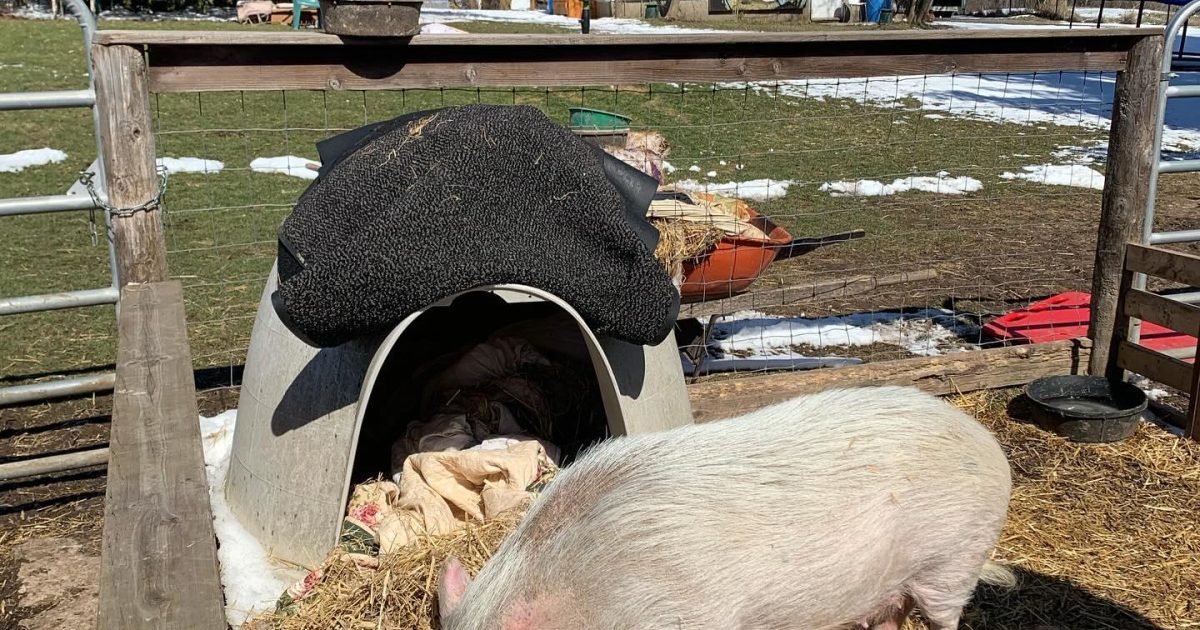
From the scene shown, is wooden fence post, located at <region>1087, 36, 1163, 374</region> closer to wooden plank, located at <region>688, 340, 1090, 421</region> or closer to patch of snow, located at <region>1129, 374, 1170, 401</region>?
wooden plank, located at <region>688, 340, 1090, 421</region>

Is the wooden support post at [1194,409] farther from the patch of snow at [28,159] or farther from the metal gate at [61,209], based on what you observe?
the patch of snow at [28,159]

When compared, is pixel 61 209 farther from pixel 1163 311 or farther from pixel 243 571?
pixel 1163 311

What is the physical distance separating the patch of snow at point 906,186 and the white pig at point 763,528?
20.0 ft

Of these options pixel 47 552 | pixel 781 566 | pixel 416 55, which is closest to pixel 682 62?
pixel 416 55

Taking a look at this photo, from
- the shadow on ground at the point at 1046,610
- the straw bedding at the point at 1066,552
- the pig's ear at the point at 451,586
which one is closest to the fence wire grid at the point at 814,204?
the straw bedding at the point at 1066,552

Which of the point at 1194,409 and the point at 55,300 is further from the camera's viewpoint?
the point at 1194,409

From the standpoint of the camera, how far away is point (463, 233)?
2.98m

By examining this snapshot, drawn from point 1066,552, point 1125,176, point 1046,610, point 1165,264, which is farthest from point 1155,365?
point 1046,610

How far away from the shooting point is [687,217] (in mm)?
4605

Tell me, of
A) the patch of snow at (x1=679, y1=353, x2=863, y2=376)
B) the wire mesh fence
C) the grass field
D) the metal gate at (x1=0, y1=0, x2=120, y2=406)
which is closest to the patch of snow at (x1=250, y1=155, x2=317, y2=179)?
the wire mesh fence

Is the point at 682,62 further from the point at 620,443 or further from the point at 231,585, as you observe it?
the point at 231,585

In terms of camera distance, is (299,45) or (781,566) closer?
(781,566)

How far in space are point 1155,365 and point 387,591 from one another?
12.4 feet

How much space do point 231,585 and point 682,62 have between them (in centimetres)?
268
